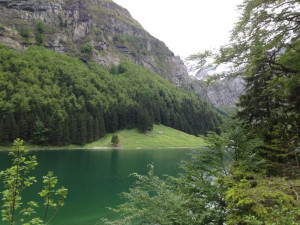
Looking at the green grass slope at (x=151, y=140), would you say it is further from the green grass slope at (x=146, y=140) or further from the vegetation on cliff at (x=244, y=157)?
the vegetation on cliff at (x=244, y=157)

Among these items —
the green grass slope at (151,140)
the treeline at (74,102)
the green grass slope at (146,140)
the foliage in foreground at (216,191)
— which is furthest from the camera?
the green grass slope at (151,140)

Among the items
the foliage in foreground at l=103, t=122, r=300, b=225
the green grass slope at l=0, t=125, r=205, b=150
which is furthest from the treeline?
the foliage in foreground at l=103, t=122, r=300, b=225

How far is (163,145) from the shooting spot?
107 meters

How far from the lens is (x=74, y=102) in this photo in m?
118

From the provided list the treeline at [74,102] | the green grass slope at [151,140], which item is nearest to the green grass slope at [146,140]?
the green grass slope at [151,140]

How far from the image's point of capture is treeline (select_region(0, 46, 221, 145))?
286ft

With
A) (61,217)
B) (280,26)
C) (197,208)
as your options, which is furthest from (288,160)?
(61,217)

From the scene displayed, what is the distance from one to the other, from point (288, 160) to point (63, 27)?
20743 centimetres

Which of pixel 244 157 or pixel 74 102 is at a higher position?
pixel 74 102

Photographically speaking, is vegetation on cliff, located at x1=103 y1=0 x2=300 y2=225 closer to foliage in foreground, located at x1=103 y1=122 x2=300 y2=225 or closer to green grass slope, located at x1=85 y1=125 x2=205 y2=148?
foliage in foreground, located at x1=103 y1=122 x2=300 y2=225

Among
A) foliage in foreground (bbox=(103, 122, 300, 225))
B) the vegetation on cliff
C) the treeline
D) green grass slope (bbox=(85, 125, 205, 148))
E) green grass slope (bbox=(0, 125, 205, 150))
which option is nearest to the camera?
foliage in foreground (bbox=(103, 122, 300, 225))

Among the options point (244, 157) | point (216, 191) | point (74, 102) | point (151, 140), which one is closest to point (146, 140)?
point (151, 140)

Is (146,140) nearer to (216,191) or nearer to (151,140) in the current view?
(151,140)

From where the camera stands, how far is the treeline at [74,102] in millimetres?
87125
